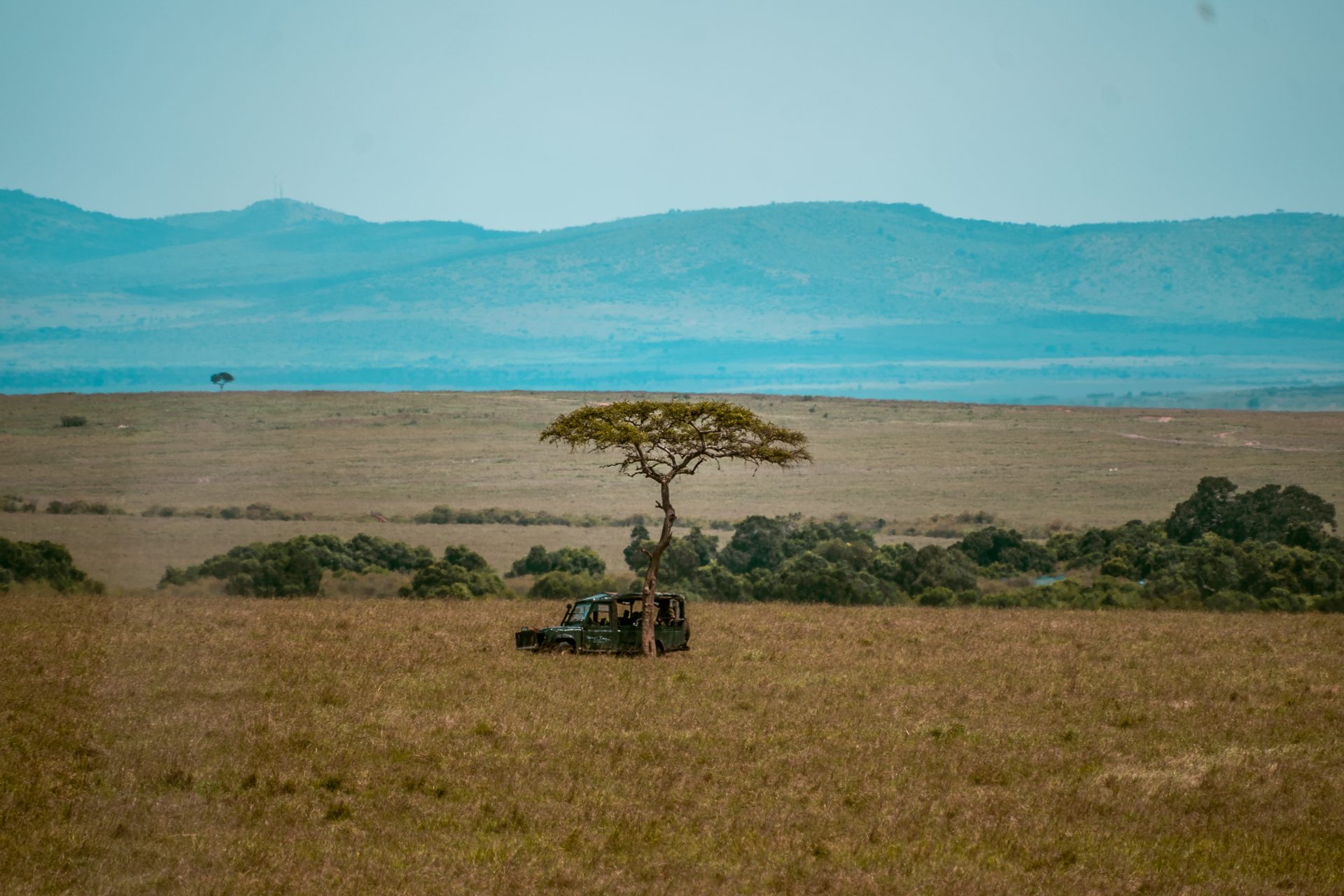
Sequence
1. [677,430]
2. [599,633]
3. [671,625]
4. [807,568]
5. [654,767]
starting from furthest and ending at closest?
1. [807,568]
2. [677,430]
3. [671,625]
4. [599,633]
5. [654,767]

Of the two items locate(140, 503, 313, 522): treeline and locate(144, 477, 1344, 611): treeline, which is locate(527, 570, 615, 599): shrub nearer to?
locate(144, 477, 1344, 611): treeline

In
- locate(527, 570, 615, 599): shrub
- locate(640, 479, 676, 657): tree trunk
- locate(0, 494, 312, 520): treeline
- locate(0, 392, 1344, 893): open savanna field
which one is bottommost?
locate(527, 570, 615, 599): shrub

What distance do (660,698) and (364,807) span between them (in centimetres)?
711

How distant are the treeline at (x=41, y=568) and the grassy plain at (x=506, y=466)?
8.13 meters

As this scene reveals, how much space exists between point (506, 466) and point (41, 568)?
53.1 m

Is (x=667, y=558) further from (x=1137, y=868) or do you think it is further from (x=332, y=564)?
(x=1137, y=868)

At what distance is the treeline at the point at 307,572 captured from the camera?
43.7 m

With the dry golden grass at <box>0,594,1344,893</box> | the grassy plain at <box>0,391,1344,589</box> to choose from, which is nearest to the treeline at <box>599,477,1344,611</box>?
the grassy plain at <box>0,391,1344,589</box>

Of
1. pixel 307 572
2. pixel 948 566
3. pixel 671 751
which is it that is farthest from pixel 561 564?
pixel 671 751

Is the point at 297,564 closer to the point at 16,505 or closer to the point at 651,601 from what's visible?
the point at 651,601

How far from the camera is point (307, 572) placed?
149 ft

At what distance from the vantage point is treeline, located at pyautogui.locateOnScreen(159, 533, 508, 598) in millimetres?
43688

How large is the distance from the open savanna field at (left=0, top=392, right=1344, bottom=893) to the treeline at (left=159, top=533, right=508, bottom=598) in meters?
2.39

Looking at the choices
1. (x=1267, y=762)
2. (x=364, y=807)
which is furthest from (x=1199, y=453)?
(x=364, y=807)
